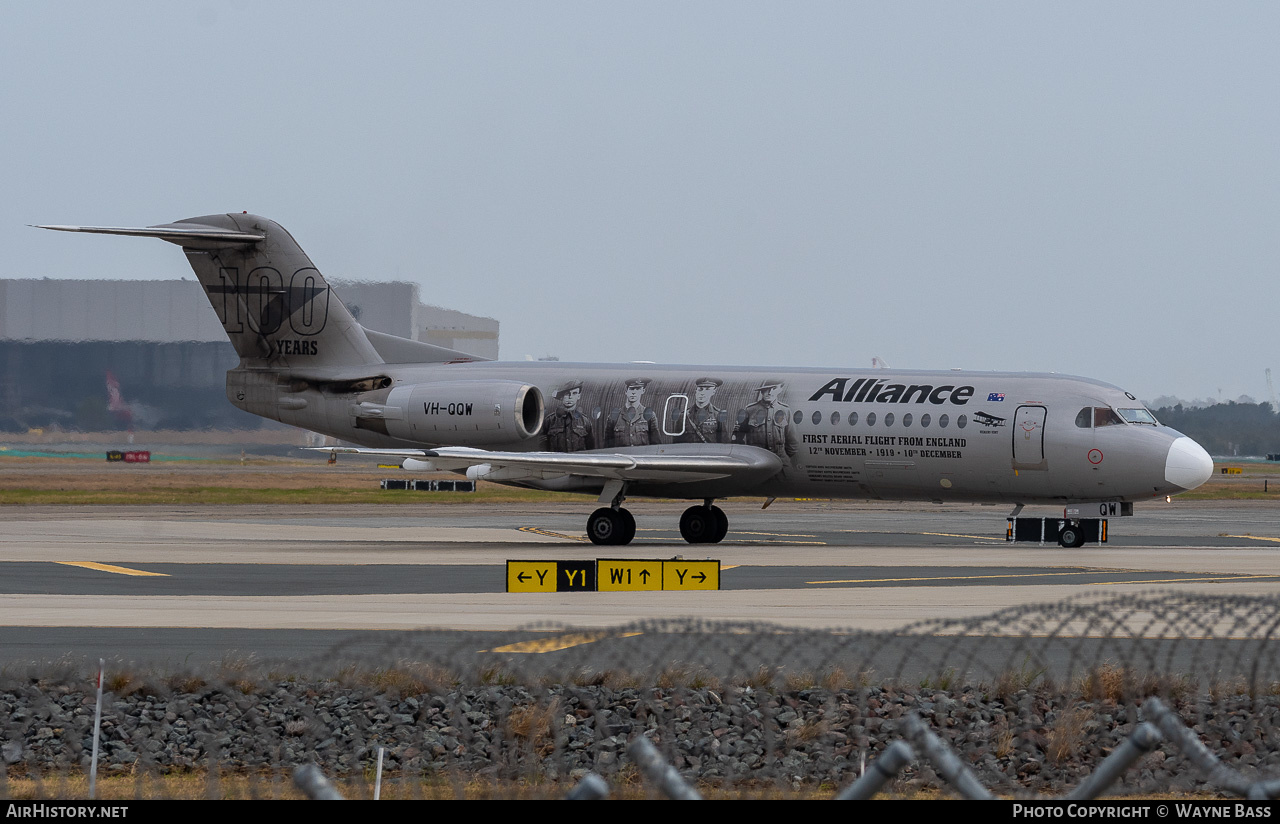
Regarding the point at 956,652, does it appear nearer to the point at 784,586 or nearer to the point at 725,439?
the point at 784,586

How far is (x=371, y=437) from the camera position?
39844mm

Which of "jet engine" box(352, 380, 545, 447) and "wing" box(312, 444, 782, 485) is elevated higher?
"jet engine" box(352, 380, 545, 447)

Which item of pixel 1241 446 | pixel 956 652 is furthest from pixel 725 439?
pixel 1241 446

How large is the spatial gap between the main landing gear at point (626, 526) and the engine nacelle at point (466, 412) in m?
3.22

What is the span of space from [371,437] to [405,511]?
1547 cm

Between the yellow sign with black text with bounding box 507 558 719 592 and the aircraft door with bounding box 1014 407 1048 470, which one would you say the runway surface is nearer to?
the yellow sign with black text with bounding box 507 558 719 592

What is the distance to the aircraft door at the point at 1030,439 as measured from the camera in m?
33.8

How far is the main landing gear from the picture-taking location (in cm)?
3572

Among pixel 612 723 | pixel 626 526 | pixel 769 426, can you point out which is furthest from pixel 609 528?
pixel 612 723

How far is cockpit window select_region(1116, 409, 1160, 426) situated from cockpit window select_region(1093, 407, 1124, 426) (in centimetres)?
20

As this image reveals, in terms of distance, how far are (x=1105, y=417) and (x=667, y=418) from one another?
33.2ft

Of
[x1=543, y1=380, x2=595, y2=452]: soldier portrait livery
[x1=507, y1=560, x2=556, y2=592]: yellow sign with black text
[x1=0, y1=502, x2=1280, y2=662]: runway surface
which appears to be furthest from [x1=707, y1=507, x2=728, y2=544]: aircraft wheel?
[x1=507, y1=560, x2=556, y2=592]: yellow sign with black text

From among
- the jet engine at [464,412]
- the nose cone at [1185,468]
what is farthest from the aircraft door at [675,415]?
the nose cone at [1185,468]

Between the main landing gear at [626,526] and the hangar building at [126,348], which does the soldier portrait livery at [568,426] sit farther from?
the hangar building at [126,348]
